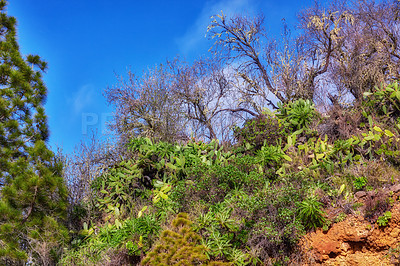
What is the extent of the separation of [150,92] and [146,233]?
27.5ft

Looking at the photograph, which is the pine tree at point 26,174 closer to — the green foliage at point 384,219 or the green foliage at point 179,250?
the green foliage at point 179,250

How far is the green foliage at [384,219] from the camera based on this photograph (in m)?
5.86

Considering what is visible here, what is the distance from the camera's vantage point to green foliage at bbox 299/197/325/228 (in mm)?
6137

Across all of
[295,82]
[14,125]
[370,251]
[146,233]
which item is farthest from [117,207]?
[295,82]

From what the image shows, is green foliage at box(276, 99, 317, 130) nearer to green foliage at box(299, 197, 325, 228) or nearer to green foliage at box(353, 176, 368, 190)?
green foliage at box(353, 176, 368, 190)

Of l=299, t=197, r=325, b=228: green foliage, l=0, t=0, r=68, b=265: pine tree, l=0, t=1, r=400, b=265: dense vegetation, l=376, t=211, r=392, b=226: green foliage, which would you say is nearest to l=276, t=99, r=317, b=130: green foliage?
l=0, t=1, r=400, b=265: dense vegetation

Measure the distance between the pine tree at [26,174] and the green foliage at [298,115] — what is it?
5600mm

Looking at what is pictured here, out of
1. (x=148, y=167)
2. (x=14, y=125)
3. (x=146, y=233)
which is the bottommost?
(x=146, y=233)

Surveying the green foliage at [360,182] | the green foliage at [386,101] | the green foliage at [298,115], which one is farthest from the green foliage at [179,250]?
the green foliage at [386,101]

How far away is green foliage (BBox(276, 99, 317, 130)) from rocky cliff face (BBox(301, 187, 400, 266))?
3.31 m

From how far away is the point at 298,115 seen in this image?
30.2 ft

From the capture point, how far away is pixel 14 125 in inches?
349

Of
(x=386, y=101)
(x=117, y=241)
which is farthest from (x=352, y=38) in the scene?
(x=117, y=241)

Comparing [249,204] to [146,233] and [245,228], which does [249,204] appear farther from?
[146,233]
